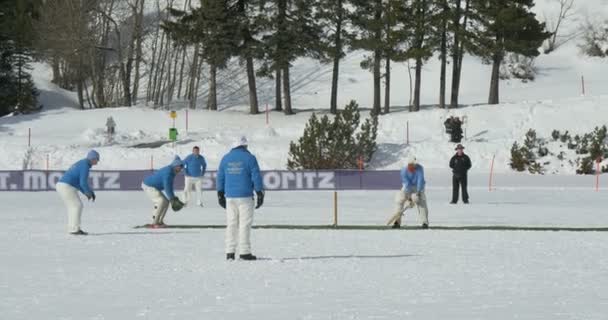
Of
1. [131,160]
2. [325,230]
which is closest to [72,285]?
[325,230]

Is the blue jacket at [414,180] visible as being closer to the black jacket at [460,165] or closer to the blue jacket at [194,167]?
the black jacket at [460,165]

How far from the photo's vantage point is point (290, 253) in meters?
15.6

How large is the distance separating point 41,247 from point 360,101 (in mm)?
56058

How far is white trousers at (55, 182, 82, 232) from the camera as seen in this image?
19.0 m

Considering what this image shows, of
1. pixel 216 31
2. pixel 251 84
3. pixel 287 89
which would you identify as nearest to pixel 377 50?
pixel 287 89

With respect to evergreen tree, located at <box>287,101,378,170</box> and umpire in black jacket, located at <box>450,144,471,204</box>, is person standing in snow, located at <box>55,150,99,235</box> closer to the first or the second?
umpire in black jacket, located at <box>450,144,471,204</box>

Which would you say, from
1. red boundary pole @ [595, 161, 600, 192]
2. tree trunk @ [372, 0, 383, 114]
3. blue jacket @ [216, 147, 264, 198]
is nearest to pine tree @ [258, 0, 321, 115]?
tree trunk @ [372, 0, 383, 114]

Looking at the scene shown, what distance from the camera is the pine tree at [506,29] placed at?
52.2 metres

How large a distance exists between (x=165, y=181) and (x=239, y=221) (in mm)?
6676

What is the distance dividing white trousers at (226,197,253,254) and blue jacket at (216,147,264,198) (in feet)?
0.30

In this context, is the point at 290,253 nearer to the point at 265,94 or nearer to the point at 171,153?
the point at 171,153

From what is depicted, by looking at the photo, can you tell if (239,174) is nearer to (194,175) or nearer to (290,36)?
(194,175)

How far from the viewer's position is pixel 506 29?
52656 mm

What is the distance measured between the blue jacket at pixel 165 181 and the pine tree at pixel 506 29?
3389 centimetres
